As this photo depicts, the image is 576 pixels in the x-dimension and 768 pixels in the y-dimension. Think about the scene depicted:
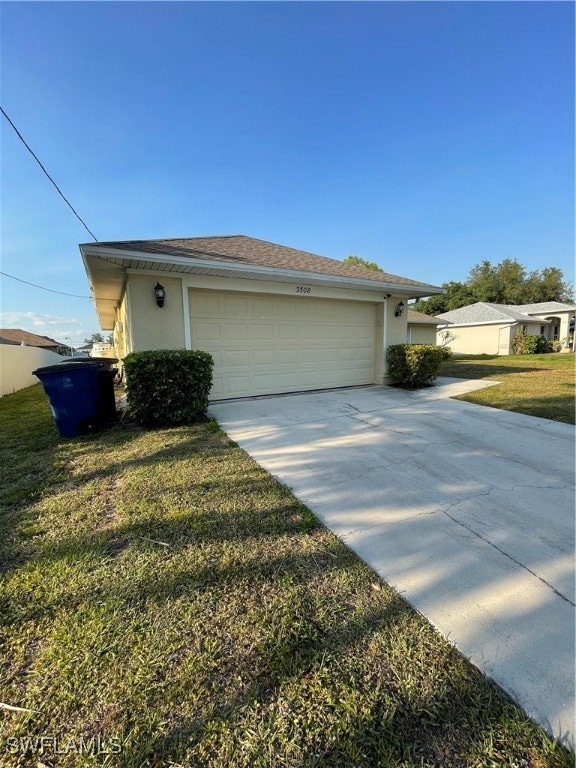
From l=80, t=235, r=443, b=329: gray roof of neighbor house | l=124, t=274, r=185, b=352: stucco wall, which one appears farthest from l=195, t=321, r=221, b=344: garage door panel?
l=80, t=235, r=443, b=329: gray roof of neighbor house

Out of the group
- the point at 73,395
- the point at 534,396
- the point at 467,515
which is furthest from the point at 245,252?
the point at 534,396

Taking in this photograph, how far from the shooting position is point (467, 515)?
2.51 meters

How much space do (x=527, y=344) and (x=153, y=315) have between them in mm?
24743

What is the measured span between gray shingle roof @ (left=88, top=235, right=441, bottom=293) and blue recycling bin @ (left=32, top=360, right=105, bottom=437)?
2010 millimetres

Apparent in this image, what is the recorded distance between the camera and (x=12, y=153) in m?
6.08

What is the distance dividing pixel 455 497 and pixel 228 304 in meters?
5.57

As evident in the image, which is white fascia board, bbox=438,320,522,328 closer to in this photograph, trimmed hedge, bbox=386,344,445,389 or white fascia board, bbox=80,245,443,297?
white fascia board, bbox=80,245,443,297

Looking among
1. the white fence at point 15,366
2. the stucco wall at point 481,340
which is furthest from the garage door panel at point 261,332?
the stucco wall at point 481,340

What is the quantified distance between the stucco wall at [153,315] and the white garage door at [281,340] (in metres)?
0.35

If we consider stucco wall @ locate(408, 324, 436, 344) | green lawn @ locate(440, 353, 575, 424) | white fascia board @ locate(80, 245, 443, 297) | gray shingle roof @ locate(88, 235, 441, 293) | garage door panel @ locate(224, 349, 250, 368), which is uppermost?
gray shingle roof @ locate(88, 235, 441, 293)

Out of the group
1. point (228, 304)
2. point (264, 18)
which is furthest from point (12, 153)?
point (264, 18)

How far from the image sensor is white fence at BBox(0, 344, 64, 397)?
32.8 ft

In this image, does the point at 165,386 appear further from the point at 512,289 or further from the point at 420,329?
the point at 512,289

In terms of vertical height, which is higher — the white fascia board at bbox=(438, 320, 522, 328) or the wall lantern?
the white fascia board at bbox=(438, 320, 522, 328)
